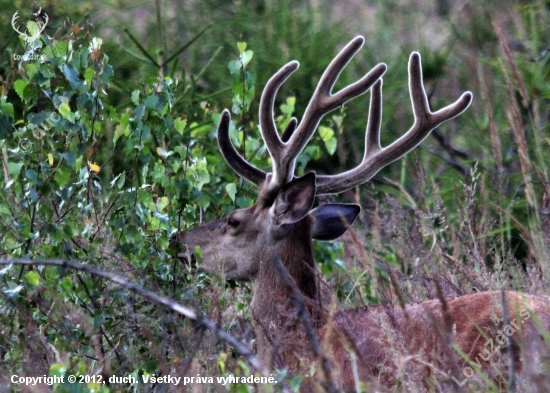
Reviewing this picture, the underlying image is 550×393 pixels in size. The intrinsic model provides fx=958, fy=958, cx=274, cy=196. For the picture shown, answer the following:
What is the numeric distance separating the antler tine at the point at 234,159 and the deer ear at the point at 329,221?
0.36 meters

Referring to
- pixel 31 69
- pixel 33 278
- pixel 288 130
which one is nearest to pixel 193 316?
pixel 33 278

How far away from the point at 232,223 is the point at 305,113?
0.69 m

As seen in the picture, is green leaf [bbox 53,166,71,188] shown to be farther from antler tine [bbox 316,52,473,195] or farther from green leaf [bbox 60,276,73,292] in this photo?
antler tine [bbox 316,52,473,195]

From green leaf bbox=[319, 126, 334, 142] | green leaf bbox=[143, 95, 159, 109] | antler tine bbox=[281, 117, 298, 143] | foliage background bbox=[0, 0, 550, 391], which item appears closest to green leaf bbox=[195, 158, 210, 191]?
foliage background bbox=[0, 0, 550, 391]

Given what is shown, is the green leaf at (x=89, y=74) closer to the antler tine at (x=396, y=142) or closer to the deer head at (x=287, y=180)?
the deer head at (x=287, y=180)

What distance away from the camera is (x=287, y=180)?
4859 millimetres

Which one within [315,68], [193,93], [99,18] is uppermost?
[99,18]

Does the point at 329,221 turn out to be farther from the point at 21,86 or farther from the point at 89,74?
the point at 21,86

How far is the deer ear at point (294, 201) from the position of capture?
4574mm

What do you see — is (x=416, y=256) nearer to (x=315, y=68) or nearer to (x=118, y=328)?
(x=118, y=328)

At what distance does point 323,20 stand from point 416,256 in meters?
4.91

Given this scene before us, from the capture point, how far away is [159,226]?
14.3 ft

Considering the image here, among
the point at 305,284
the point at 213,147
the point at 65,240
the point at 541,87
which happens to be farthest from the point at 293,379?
the point at 541,87

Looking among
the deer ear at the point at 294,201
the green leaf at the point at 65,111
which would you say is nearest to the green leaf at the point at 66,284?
the green leaf at the point at 65,111
